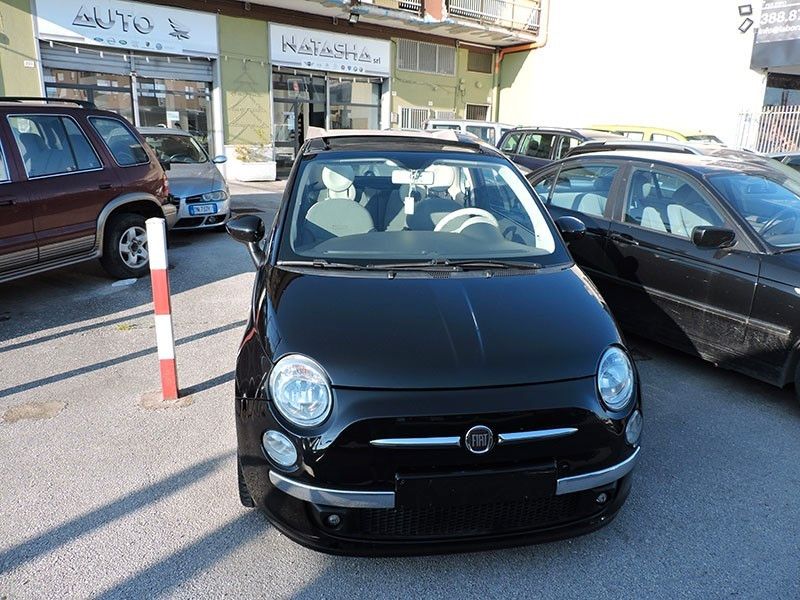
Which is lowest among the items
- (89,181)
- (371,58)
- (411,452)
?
(411,452)

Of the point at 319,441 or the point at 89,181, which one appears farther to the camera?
the point at 89,181

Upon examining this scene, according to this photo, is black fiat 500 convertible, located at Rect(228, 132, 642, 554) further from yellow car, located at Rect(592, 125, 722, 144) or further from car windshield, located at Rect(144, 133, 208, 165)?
yellow car, located at Rect(592, 125, 722, 144)

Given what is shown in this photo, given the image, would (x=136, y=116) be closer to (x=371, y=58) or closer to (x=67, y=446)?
(x=371, y=58)

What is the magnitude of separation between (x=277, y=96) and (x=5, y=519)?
17.7 metres

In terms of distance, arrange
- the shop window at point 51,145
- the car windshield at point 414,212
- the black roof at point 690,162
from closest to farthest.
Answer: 1. the car windshield at point 414,212
2. the black roof at point 690,162
3. the shop window at point 51,145

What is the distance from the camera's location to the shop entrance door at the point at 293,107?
18.9 metres

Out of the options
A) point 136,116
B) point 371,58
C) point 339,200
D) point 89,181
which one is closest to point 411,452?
point 339,200

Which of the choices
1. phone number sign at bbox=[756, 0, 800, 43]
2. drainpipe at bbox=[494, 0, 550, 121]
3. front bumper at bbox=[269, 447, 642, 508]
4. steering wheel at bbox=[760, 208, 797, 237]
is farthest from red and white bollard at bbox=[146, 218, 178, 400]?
drainpipe at bbox=[494, 0, 550, 121]

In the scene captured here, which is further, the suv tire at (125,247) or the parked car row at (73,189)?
the suv tire at (125,247)

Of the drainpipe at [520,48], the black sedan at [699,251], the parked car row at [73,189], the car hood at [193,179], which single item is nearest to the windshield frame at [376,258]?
the black sedan at [699,251]

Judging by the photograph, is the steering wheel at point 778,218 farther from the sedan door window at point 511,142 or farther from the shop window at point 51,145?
the sedan door window at point 511,142

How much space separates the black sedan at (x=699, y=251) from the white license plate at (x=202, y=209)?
5.41 meters

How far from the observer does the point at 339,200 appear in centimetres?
358

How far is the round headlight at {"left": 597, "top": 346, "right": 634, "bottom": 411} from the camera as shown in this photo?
2432 mm
